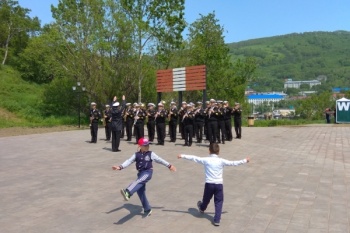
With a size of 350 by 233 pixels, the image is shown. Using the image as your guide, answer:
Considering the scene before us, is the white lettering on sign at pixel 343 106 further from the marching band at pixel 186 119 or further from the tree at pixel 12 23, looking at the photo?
the tree at pixel 12 23

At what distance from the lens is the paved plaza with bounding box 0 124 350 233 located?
624cm

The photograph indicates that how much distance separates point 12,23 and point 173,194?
4591 cm

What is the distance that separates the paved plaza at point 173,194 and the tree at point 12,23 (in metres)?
37.0

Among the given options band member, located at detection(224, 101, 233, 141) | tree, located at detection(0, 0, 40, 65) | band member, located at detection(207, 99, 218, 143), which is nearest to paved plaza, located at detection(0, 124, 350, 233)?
band member, located at detection(207, 99, 218, 143)

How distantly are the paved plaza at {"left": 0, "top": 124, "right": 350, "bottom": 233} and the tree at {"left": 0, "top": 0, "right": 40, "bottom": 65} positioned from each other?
37012mm

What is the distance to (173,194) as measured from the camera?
8102 mm

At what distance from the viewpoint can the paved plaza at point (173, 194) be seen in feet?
20.5

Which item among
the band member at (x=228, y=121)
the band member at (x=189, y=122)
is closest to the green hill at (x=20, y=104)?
the band member at (x=228, y=121)

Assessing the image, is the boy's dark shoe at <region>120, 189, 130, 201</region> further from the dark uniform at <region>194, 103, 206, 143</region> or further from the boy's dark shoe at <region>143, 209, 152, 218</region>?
the dark uniform at <region>194, 103, 206, 143</region>

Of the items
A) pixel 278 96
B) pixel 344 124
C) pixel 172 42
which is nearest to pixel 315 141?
pixel 344 124

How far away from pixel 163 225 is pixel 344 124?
79.2ft

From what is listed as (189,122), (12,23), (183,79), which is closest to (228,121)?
(189,122)

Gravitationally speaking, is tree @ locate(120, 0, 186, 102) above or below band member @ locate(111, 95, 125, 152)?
above

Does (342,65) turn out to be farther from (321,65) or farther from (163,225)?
(163,225)
